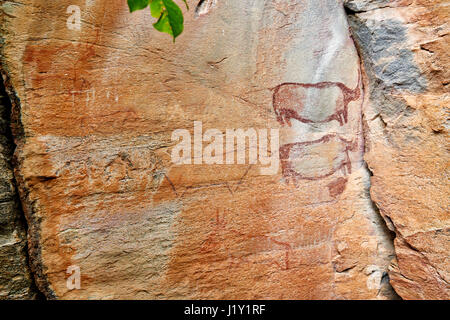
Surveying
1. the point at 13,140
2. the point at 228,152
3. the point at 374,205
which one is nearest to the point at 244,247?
the point at 228,152

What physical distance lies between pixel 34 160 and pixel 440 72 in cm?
199

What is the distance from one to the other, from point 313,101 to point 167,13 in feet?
4.19

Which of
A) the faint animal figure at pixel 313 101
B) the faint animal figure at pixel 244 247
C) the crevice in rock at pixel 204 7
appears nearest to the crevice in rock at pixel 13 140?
the faint animal figure at pixel 244 247

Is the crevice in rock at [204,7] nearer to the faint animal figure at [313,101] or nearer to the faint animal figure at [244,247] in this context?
the faint animal figure at [313,101]

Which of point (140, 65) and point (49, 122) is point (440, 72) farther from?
point (49, 122)

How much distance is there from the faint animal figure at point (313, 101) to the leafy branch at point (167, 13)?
1.11 metres

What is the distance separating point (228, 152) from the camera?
1.85 meters

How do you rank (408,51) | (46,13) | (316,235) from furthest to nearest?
1. (316,235)
2. (408,51)
3. (46,13)

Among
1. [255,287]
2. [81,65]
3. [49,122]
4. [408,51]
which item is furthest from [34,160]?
[408,51]

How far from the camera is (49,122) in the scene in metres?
1.60

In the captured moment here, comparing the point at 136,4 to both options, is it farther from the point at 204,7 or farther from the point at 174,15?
the point at 204,7

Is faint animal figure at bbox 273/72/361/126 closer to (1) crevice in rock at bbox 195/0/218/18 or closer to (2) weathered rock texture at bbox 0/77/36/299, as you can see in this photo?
(1) crevice in rock at bbox 195/0/218/18

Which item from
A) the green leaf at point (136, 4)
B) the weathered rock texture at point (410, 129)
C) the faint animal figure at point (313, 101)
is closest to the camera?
the green leaf at point (136, 4)

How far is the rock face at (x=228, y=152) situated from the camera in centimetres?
163
